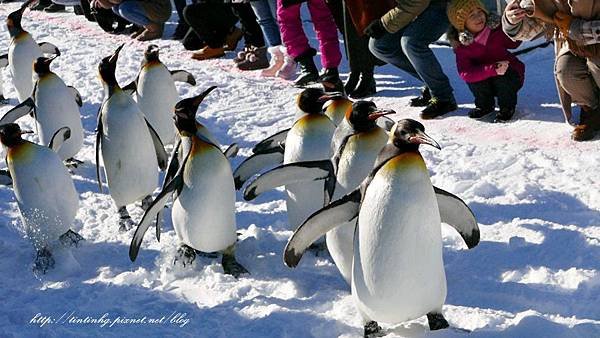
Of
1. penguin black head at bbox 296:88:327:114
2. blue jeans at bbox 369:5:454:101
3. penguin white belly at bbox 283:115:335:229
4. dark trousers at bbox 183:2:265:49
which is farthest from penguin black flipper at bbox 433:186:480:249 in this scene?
dark trousers at bbox 183:2:265:49

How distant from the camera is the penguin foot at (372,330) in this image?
247cm

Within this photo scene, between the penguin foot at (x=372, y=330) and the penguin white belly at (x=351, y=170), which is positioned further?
the penguin white belly at (x=351, y=170)

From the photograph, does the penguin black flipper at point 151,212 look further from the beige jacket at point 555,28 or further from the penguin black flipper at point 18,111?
the beige jacket at point 555,28

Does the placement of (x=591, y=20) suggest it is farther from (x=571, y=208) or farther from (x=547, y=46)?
(x=547, y=46)

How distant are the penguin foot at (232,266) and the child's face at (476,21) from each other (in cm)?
211

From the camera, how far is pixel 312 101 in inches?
123

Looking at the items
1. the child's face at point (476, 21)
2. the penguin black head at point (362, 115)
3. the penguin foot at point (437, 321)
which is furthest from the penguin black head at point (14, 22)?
the penguin foot at point (437, 321)

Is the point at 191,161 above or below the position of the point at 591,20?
below

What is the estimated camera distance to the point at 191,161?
3.08m

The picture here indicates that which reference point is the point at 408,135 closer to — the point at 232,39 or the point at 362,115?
the point at 362,115

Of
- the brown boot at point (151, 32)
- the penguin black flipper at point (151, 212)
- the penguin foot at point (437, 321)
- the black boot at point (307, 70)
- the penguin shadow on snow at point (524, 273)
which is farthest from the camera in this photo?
the brown boot at point (151, 32)

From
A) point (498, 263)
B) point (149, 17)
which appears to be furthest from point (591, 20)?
point (149, 17)

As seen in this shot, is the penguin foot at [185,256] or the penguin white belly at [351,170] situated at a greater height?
the penguin white belly at [351,170]

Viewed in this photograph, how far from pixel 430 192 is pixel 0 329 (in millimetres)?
1805
